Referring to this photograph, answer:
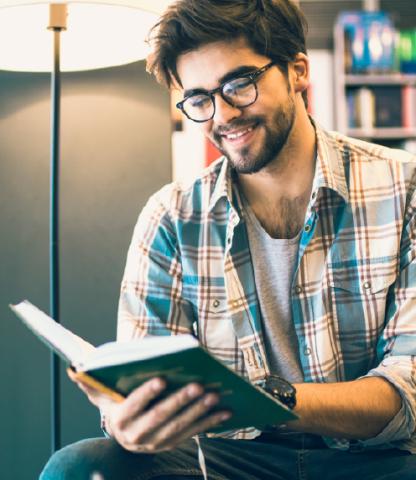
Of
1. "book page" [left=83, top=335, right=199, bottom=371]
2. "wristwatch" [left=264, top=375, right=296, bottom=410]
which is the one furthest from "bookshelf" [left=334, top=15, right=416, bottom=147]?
"book page" [left=83, top=335, right=199, bottom=371]

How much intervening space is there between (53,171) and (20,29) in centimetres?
38

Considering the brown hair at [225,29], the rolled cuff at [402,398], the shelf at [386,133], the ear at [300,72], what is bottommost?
the rolled cuff at [402,398]

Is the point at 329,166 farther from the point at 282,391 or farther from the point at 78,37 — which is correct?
the point at 78,37

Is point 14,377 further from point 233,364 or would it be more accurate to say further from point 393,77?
point 393,77

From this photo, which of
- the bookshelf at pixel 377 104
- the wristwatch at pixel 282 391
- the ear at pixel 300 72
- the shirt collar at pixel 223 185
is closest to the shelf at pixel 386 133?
the bookshelf at pixel 377 104

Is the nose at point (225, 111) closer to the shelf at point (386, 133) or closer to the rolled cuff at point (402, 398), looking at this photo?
the rolled cuff at point (402, 398)

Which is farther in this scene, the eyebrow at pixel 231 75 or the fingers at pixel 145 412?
the eyebrow at pixel 231 75

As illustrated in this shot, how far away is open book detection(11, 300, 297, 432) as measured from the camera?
0.81 m

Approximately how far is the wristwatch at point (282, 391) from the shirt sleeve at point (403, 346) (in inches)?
7.6

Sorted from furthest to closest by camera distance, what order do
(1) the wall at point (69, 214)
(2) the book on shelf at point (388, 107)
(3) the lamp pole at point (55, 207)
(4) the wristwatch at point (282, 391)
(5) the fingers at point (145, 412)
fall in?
(2) the book on shelf at point (388, 107), (1) the wall at point (69, 214), (3) the lamp pole at point (55, 207), (4) the wristwatch at point (282, 391), (5) the fingers at point (145, 412)

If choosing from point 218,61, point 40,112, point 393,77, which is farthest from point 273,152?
point 393,77

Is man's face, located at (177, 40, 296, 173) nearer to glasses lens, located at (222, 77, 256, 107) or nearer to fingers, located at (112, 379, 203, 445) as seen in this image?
glasses lens, located at (222, 77, 256, 107)

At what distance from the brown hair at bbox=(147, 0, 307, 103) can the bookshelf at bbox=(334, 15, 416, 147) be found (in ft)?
10.0

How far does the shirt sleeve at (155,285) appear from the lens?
1.40 meters
